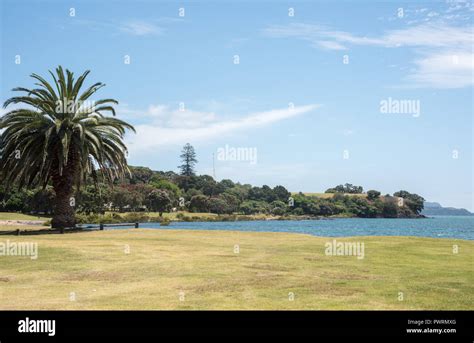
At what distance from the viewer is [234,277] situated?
18.0m

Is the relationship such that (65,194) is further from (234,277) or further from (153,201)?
(153,201)

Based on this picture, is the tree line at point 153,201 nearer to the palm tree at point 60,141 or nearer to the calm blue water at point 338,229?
the calm blue water at point 338,229

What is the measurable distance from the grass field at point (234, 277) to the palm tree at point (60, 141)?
12598 millimetres

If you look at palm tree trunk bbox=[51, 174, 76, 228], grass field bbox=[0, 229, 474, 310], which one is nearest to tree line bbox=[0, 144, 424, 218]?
palm tree trunk bbox=[51, 174, 76, 228]

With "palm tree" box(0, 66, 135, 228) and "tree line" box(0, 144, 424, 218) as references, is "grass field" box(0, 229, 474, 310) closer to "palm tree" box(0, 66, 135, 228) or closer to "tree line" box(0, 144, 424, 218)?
"palm tree" box(0, 66, 135, 228)

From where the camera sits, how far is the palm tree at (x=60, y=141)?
129ft

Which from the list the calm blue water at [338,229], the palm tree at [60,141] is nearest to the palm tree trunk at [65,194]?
the palm tree at [60,141]

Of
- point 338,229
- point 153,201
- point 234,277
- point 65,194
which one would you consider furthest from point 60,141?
point 153,201

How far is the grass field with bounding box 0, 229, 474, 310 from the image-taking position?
46.5 feet
